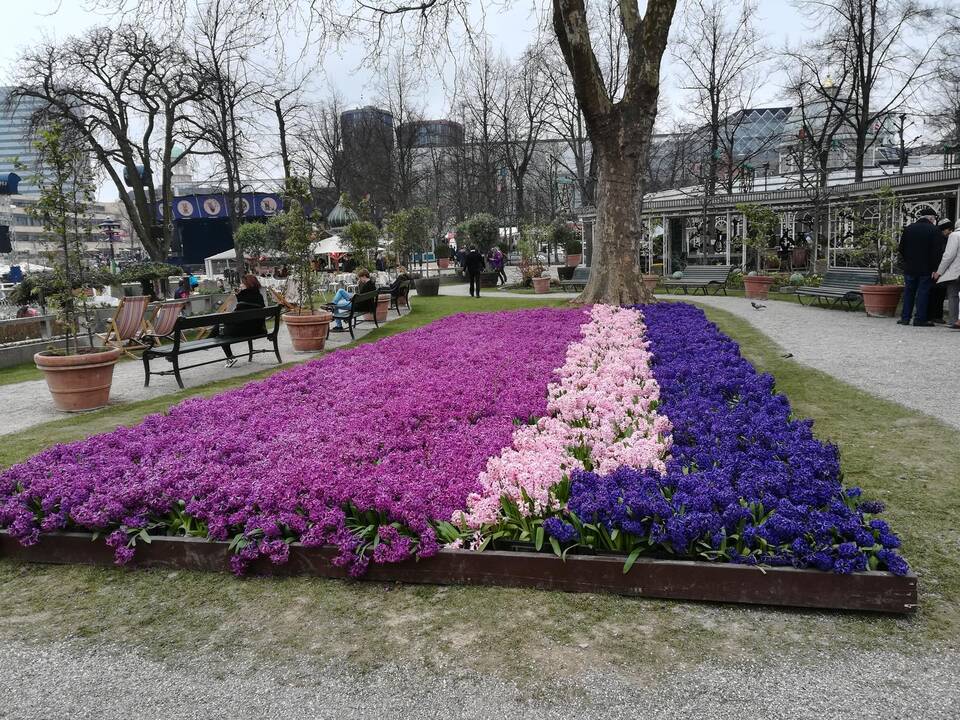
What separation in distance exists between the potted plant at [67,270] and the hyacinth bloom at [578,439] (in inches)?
207

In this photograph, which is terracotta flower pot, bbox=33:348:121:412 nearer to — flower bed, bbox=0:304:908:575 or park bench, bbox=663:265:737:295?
flower bed, bbox=0:304:908:575

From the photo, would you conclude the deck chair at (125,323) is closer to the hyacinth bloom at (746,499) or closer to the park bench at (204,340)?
→ the park bench at (204,340)

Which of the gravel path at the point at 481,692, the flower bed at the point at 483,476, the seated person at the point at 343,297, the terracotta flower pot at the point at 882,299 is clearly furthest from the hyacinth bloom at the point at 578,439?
the seated person at the point at 343,297

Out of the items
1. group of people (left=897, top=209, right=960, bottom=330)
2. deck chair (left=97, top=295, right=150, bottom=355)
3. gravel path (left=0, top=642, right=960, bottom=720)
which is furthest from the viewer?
deck chair (left=97, top=295, right=150, bottom=355)

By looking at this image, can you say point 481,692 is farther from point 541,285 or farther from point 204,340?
point 541,285

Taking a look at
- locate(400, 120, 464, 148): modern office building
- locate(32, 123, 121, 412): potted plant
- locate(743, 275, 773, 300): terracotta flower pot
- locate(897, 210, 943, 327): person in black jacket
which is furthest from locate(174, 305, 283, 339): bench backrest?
locate(400, 120, 464, 148): modern office building

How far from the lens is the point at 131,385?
963 cm

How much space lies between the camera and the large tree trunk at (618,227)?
14891mm

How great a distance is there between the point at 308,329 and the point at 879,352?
8.72 metres

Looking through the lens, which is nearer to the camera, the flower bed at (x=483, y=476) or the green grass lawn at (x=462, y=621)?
the green grass lawn at (x=462, y=621)

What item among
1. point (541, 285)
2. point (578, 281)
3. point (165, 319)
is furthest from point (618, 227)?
point (578, 281)

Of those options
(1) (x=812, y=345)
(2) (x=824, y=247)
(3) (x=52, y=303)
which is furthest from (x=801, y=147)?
(3) (x=52, y=303)

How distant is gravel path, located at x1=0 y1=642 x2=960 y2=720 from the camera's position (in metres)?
2.44

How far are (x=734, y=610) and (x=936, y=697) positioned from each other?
806 mm
